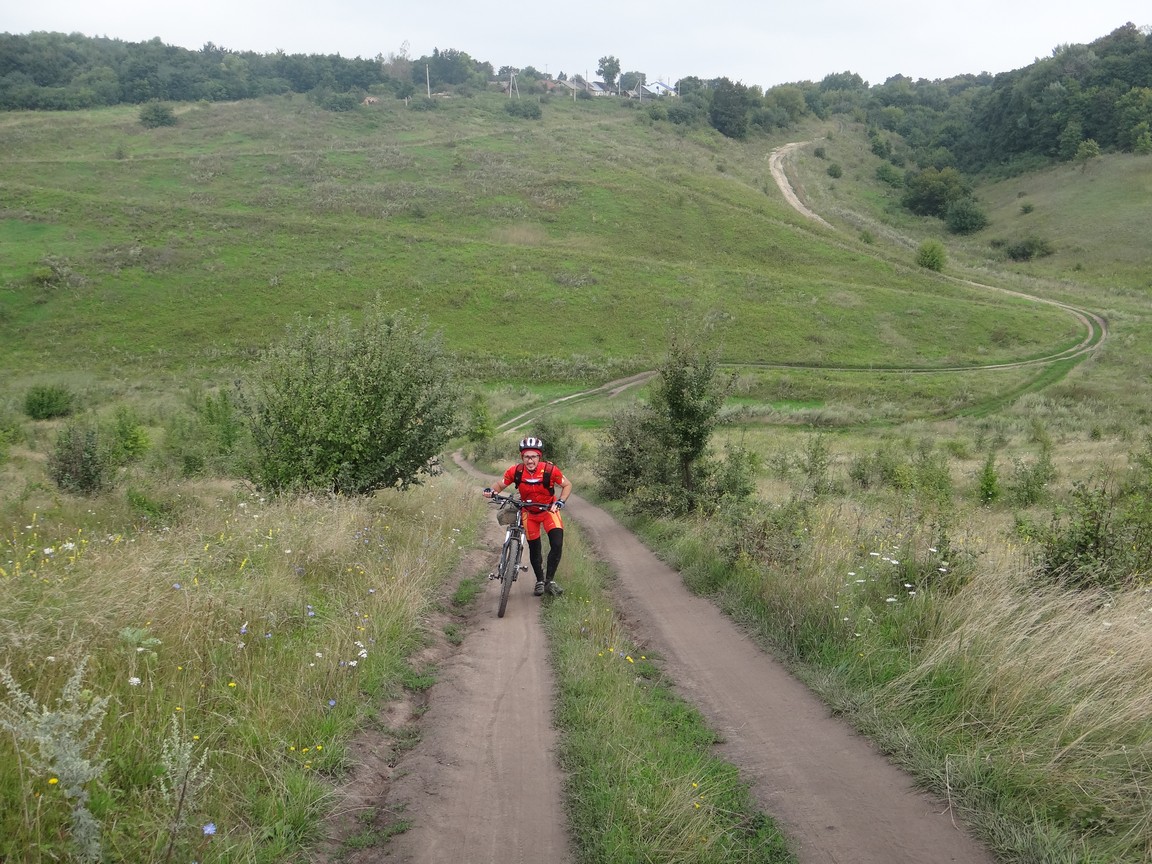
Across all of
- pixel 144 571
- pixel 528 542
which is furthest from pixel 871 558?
pixel 144 571

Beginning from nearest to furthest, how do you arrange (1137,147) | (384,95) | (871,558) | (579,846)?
(579,846) < (871,558) < (1137,147) < (384,95)

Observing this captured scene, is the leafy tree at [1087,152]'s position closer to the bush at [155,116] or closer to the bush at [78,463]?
the bush at [78,463]

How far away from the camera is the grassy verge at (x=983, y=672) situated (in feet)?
13.5

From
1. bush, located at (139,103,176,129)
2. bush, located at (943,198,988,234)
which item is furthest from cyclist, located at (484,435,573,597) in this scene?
bush, located at (139,103,176,129)

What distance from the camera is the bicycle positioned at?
29.5ft

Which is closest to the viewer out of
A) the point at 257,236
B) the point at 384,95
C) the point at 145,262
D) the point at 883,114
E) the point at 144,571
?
the point at 144,571

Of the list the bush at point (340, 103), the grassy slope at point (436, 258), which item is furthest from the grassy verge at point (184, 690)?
the bush at point (340, 103)

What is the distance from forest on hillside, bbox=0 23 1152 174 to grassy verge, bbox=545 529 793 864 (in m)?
136

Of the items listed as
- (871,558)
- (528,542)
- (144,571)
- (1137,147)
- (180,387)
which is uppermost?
(1137,147)

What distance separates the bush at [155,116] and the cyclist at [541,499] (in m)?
140

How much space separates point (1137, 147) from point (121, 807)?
14011 cm

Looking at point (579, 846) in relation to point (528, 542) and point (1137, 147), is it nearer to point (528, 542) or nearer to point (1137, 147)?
point (528, 542)

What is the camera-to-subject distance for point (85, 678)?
422 cm

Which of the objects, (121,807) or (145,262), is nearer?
(121,807)
